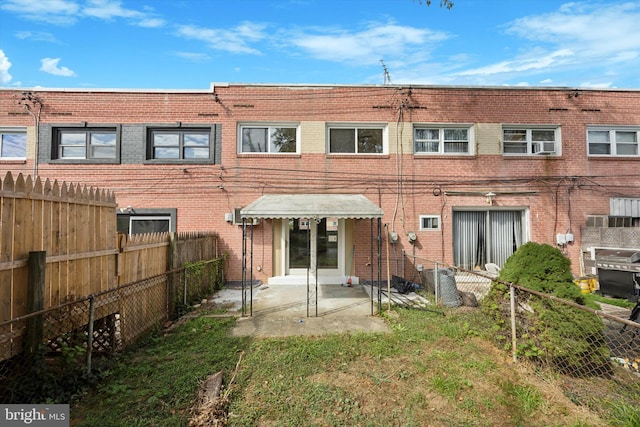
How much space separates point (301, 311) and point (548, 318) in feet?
15.7

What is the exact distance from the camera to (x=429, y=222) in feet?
33.1

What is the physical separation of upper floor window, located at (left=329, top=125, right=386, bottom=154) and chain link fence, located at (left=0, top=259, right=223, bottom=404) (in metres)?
7.27

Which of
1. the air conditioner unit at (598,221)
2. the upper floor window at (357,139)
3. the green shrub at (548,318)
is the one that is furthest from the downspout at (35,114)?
the air conditioner unit at (598,221)

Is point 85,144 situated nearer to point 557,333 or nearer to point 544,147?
point 557,333

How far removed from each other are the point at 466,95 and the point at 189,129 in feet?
34.0

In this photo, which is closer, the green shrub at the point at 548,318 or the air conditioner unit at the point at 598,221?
the green shrub at the point at 548,318

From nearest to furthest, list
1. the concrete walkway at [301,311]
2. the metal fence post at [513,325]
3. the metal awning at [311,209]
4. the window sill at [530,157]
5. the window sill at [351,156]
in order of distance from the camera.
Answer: the metal fence post at [513,325]
the concrete walkway at [301,311]
the metal awning at [311,209]
the window sill at [351,156]
the window sill at [530,157]

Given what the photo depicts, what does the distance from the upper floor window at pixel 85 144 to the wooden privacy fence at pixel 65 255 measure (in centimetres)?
622

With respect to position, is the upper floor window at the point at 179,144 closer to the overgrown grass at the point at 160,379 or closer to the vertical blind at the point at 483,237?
the overgrown grass at the point at 160,379

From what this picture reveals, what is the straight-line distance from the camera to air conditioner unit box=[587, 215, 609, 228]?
9.91m

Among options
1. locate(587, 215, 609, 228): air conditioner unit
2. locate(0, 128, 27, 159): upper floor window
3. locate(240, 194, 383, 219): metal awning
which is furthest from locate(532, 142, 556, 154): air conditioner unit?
locate(0, 128, 27, 159): upper floor window

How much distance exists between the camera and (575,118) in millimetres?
10406

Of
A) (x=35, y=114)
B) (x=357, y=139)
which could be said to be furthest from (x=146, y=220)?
(x=357, y=139)

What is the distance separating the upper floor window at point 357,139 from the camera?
10383 millimetres
